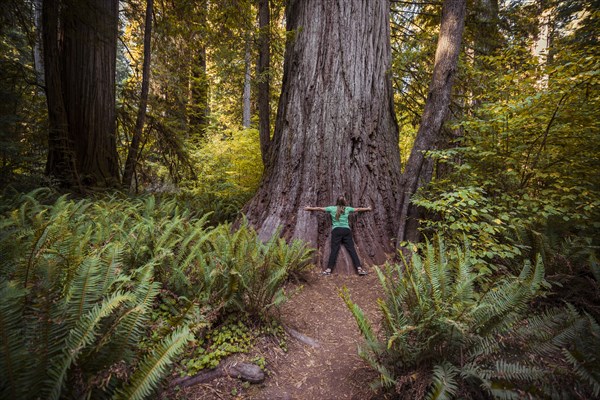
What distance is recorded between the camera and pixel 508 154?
13.3 feet

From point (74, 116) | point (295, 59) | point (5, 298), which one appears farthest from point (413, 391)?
point (74, 116)

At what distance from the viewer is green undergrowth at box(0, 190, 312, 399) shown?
1.54 metres

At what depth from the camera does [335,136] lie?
194 inches

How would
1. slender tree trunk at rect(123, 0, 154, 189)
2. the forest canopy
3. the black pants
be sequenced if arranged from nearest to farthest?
the forest canopy < the black pants < slender tree trunk at rect(123, 0, 154, 189)

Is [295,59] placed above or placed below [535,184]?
above

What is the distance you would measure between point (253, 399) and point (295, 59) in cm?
531

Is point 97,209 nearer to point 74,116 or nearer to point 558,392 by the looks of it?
point 74,116

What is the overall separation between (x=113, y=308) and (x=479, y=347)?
257 centimetres

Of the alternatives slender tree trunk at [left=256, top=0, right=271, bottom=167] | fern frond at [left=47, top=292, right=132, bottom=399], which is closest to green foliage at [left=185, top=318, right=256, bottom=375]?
fern frond at [left=47, top=292, right=132, bottom=399]

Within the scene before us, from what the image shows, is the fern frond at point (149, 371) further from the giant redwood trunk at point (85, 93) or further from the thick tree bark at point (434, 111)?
the giant redwood trunk at point (85, 93)

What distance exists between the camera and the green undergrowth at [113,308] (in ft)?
5.04

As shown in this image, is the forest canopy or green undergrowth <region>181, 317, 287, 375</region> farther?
green undergrowth <region>181, 317, 287, 375</region>

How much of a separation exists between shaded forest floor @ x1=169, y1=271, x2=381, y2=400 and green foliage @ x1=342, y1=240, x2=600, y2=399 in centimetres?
40

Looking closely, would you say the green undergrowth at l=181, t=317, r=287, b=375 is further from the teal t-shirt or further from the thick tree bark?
the thick tree bark
